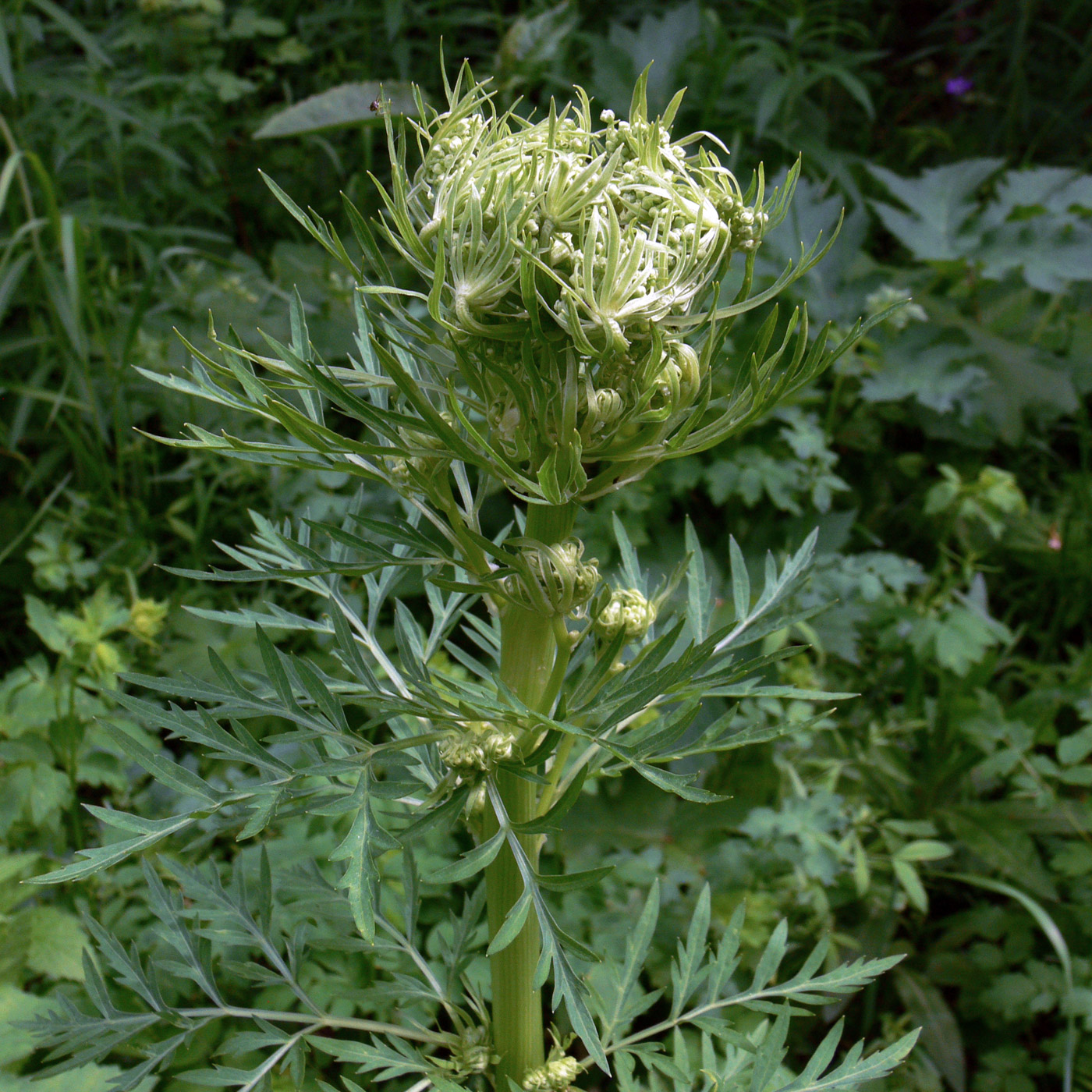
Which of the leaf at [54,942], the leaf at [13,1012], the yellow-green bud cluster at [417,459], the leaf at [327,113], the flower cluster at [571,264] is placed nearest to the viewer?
the flower cluster at [571,264]

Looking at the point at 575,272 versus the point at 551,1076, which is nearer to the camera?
the point at 575,272

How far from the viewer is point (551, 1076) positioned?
37.0 inches

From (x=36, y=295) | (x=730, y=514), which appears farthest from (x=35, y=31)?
(x=730, y=514)

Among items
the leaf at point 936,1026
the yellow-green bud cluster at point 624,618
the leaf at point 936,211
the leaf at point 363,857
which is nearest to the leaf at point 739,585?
the yellow-green bud cluster at point 624,618

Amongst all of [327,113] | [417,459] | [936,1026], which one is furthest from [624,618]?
[327,113]

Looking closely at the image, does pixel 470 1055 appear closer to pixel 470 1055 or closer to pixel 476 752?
pixel 470 1055

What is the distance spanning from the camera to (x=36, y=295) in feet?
7.53

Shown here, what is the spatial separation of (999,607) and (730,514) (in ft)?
2.57

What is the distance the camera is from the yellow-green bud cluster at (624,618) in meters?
0.87

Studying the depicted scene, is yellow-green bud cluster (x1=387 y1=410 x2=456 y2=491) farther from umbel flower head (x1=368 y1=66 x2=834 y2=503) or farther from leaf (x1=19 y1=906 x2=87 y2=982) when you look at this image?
leaf (x1=19 y1=906 x2=87 y2=982)

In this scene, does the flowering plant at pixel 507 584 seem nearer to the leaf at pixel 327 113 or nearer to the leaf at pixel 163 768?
the leaf at pixel 163 768

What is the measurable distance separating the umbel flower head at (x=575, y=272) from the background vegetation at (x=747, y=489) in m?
0.59

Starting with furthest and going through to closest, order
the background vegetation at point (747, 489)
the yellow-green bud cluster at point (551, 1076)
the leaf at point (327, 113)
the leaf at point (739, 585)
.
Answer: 1. the leaf at point (327, 113)
2. the background vegetation at point (747, 489)
3. the leaf at point (739, 585)
4. the yellow-green bud cluster at point (551, 1076)

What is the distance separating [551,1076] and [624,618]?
1.48 ft
